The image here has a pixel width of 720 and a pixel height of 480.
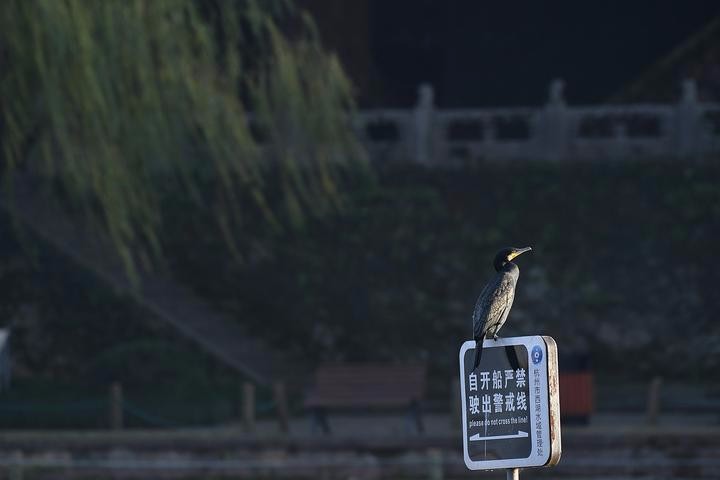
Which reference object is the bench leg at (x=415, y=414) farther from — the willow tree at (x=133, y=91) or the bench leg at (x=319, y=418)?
the willow tree at (x=133, y=91)

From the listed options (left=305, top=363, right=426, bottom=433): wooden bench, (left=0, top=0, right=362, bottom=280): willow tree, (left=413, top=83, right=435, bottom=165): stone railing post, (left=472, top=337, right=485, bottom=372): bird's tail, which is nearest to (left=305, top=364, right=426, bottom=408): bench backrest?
(left=305, top=363, right=426, bottom=433): wooden bench

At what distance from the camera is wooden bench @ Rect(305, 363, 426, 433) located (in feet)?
54.0

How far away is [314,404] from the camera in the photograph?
1645cm

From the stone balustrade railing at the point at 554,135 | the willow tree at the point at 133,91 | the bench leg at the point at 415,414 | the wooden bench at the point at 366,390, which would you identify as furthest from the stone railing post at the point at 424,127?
the willow tree at the point at 133,91

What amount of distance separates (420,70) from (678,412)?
9812mm

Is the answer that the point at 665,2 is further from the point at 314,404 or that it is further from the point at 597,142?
the point at 314,404

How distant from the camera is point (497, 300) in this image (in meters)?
5.54

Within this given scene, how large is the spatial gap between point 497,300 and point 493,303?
0.03 meters

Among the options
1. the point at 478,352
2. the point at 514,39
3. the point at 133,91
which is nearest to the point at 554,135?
the point at 514,39

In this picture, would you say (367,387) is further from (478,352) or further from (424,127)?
(478,352)

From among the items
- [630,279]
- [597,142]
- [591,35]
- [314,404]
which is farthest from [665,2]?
[314,404]

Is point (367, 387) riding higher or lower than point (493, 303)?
higher

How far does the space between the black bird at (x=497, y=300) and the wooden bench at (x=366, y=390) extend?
34.4 feet

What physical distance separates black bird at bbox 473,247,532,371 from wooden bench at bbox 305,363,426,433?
34.4ft
